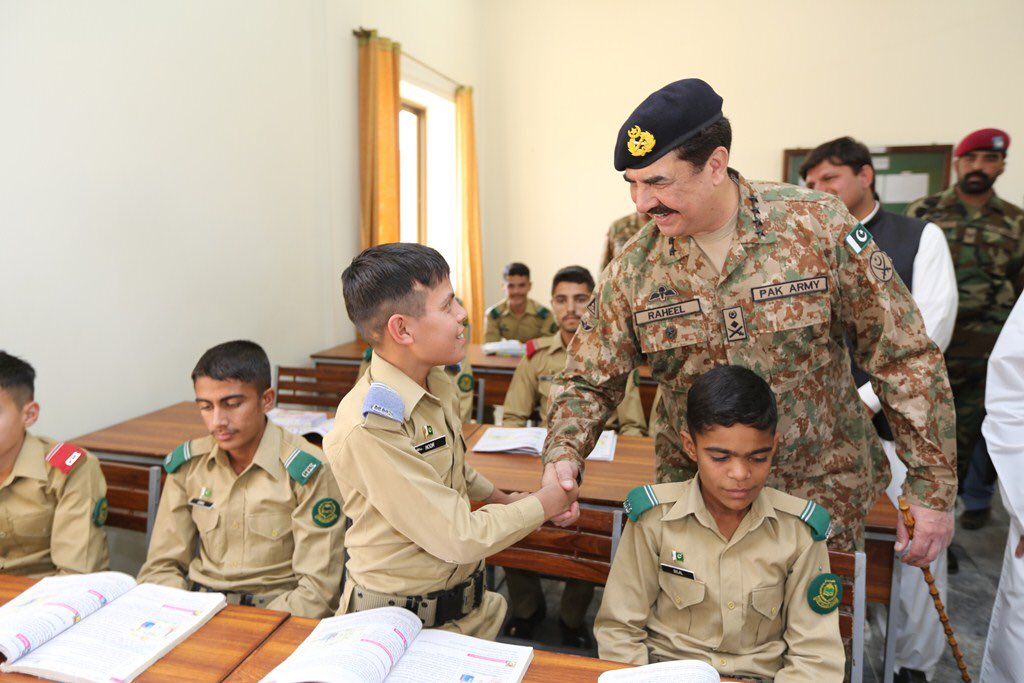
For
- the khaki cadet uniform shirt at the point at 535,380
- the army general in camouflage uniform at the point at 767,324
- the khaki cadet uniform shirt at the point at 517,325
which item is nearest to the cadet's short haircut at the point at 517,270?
the khaki cadet uniform shirt at the point at 517,325

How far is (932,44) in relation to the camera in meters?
5.85

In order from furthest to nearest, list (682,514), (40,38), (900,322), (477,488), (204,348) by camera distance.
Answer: (204,348)
(40,38)
(477,488)
(682,514)
(900,322)

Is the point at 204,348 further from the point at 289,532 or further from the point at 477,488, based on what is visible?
the point at 477,488

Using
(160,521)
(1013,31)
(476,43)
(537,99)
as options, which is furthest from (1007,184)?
(160,521)

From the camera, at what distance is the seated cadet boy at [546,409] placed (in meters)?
2.55

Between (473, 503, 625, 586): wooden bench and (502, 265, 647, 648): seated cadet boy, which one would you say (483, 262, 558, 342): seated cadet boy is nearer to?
(502, 265, 647, 648): seated cadet boy

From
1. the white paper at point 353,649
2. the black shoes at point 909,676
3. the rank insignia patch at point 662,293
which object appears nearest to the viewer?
the white paper at point 353,649

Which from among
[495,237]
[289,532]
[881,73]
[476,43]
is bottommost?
[289,532]

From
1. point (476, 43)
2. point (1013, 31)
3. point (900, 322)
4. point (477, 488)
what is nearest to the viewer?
point (900, 322)

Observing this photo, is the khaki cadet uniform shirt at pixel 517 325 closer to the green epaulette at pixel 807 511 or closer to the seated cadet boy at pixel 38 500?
the seated cadet boy at pixel 38 500

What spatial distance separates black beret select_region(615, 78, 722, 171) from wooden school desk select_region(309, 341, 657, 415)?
2275mm

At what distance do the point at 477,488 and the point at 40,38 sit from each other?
2313 millimetres

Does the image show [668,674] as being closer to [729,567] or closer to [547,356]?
[729,567]

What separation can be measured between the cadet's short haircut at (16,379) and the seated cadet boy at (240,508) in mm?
438
